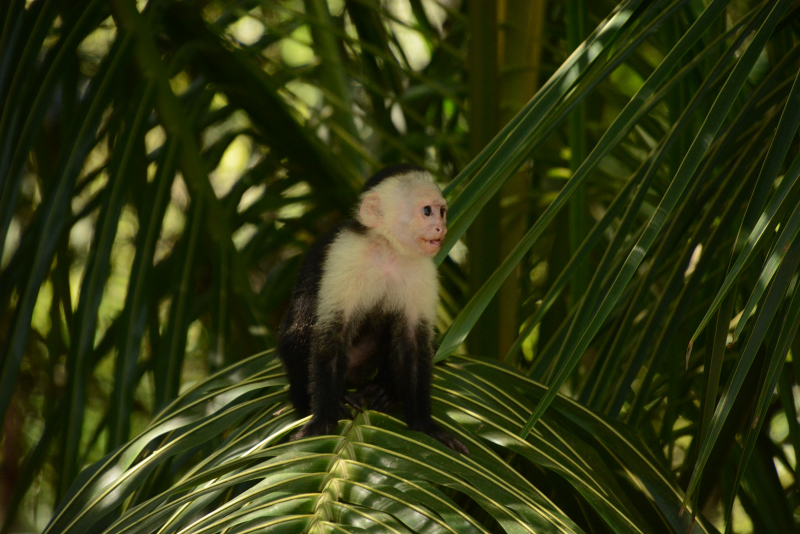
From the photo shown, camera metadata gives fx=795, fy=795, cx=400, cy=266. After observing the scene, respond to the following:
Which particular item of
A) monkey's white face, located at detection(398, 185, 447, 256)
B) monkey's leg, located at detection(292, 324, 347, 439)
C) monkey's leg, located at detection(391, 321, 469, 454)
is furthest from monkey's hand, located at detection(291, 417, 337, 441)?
monkey's white face, located at detection(398, 185, 447, 256)

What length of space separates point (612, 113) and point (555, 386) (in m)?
2.30

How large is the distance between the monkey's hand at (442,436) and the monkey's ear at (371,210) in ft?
1.40

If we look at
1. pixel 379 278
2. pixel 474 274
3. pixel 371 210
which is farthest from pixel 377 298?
pixel 474 274

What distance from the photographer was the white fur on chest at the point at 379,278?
154cm

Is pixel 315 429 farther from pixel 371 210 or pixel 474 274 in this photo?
pixel 474 274

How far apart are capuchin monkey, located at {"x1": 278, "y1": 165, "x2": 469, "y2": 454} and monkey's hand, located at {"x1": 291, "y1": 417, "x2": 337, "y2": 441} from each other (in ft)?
0.24

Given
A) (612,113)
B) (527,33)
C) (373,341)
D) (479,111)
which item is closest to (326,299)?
(373,341)

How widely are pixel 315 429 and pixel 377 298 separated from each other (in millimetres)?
372

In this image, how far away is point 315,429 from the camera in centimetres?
131

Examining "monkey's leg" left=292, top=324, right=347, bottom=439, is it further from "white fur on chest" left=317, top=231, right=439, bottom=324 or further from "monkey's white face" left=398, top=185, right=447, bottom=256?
"monkey's white face" left=398, top=185, right=447, bottom=256

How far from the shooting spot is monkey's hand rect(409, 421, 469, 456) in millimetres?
1351

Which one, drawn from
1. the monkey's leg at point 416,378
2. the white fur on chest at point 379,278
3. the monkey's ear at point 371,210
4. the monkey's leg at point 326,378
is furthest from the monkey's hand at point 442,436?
the monkey's ear at point 371,210

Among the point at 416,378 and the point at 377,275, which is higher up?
the point at 377,275

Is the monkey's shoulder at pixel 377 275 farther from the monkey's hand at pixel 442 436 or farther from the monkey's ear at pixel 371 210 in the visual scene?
the monkey's hand at pixel 442 436
